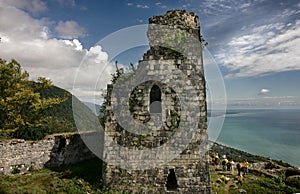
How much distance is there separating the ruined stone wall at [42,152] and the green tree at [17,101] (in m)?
5.70

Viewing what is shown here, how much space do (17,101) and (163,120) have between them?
601 inches

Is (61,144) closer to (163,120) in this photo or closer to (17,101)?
(17,101)

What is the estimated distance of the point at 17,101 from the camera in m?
19.9

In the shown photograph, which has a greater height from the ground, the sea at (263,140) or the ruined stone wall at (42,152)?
the ruined stone wall at (42,152)

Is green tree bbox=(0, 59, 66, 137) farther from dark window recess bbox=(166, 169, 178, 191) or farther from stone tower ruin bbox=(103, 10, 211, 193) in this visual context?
dark window recess bbox=(166, 169, 178, 191)

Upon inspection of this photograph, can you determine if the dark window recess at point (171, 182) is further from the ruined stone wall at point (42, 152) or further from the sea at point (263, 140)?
the ruined stone wall at point (42, 152)

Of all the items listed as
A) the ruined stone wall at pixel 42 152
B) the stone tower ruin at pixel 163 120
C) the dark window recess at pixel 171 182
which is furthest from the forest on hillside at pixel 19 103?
the dark window recess at pixel 171 182

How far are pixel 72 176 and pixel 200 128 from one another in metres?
6.97

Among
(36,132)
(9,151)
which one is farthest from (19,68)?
(9,151)

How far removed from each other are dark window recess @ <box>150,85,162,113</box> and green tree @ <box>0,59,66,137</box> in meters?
13.7

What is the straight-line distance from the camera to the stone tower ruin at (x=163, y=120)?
32.5ft

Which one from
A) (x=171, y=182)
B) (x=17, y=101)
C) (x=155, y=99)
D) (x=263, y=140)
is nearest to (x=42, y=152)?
(x=17, y=101)

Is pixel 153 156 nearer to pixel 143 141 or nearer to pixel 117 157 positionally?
pixel 143 141

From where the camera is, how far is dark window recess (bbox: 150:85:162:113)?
11016mm
